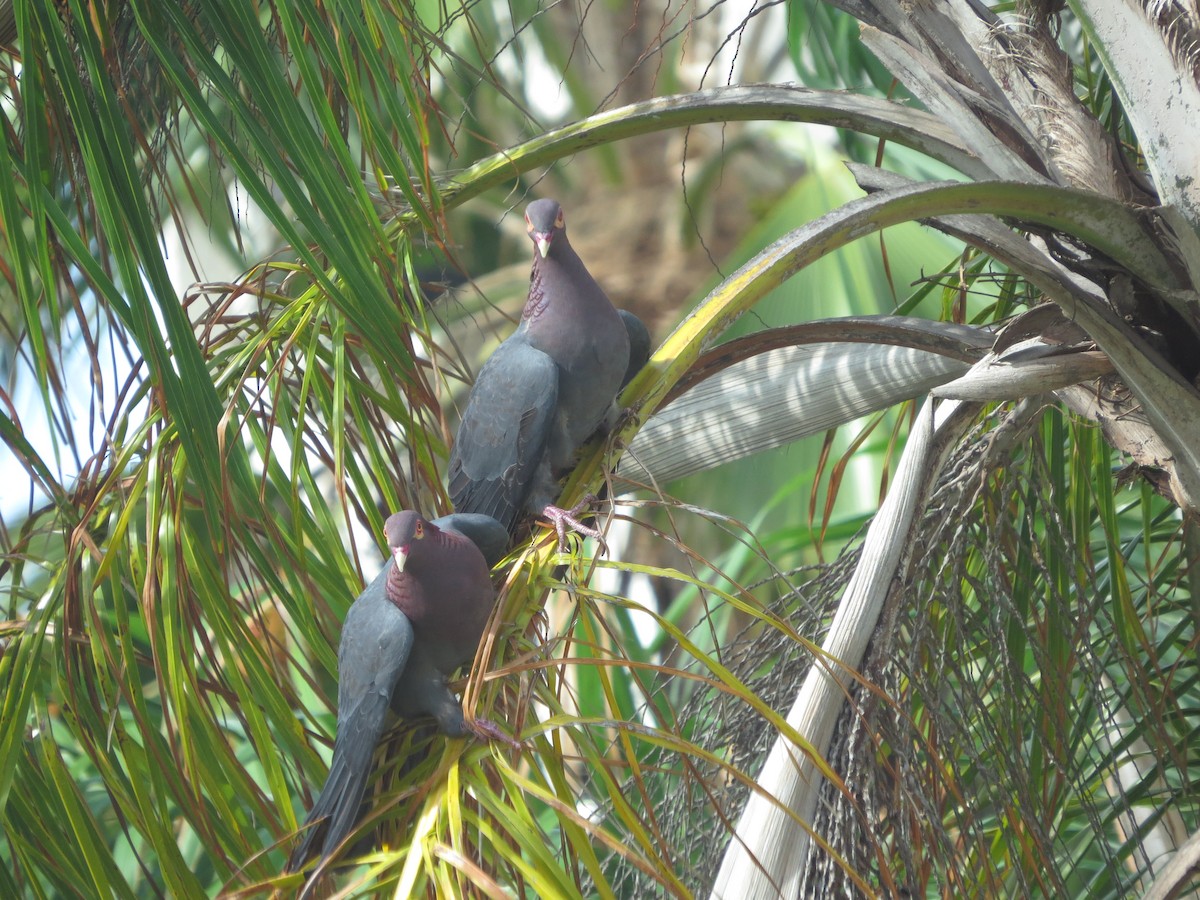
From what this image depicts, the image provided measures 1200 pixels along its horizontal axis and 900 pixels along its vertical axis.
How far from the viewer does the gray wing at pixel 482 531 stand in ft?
5.41

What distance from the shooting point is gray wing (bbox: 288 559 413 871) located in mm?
1238

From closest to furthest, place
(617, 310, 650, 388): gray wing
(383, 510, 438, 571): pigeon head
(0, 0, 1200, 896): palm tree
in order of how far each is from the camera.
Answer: (0, 0, 1200, 896): palm tree → (383, 510, 438, 571): pigeon head → (617, 310, 650, 388): gray wing

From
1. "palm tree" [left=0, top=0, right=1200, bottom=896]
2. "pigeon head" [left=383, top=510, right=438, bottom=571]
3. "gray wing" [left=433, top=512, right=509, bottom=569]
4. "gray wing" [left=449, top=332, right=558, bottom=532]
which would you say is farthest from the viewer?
"gray wing" [left=449, top=332, right=558, bottom=532]

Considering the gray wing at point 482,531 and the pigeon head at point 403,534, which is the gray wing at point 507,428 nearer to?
the gray wing at point 482,531

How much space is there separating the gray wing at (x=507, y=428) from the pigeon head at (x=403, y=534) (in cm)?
40

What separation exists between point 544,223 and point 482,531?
56 cm

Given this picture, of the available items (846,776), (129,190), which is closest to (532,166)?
(129,190)

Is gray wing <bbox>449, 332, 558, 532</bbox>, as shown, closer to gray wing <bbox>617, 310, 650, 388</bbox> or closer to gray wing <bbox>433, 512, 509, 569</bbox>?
gray wing <bbox>433, 512, 509, 569</bbox>

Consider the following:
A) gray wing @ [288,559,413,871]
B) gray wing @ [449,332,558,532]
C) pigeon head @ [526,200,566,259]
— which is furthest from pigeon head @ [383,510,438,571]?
pigeon head @ [526,200,566,259]

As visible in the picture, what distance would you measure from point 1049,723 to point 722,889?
28.1 inches

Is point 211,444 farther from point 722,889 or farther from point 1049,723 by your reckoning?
point 1049,723

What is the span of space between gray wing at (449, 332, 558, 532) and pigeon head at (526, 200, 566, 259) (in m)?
0.16

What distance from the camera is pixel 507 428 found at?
192cm

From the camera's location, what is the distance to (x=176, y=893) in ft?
3.96
